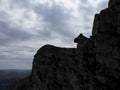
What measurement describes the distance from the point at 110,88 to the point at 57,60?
1057 inches

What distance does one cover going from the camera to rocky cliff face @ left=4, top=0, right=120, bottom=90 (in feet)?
193

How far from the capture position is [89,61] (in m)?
65.1

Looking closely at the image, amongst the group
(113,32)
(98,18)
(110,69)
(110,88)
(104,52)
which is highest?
(98,18)

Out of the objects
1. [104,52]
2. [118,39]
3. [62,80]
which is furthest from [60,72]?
[118,39]

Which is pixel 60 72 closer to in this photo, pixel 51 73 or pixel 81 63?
pixel 51 73

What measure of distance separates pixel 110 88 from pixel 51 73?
1079 inches

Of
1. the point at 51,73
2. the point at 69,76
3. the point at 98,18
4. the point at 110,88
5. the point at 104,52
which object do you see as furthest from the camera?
the point at 51,73

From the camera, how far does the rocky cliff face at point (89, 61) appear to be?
5891 cm

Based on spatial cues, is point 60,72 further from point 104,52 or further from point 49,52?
point 104,52

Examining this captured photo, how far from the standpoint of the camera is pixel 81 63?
67.1 meters

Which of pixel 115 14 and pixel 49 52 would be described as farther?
pixel 49 52

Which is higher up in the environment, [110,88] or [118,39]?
[118,39]

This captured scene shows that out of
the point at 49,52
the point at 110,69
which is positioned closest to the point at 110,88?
the point at 110,69

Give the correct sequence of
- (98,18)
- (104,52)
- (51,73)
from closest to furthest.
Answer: (104,52) < (98,18) < (51,73)
